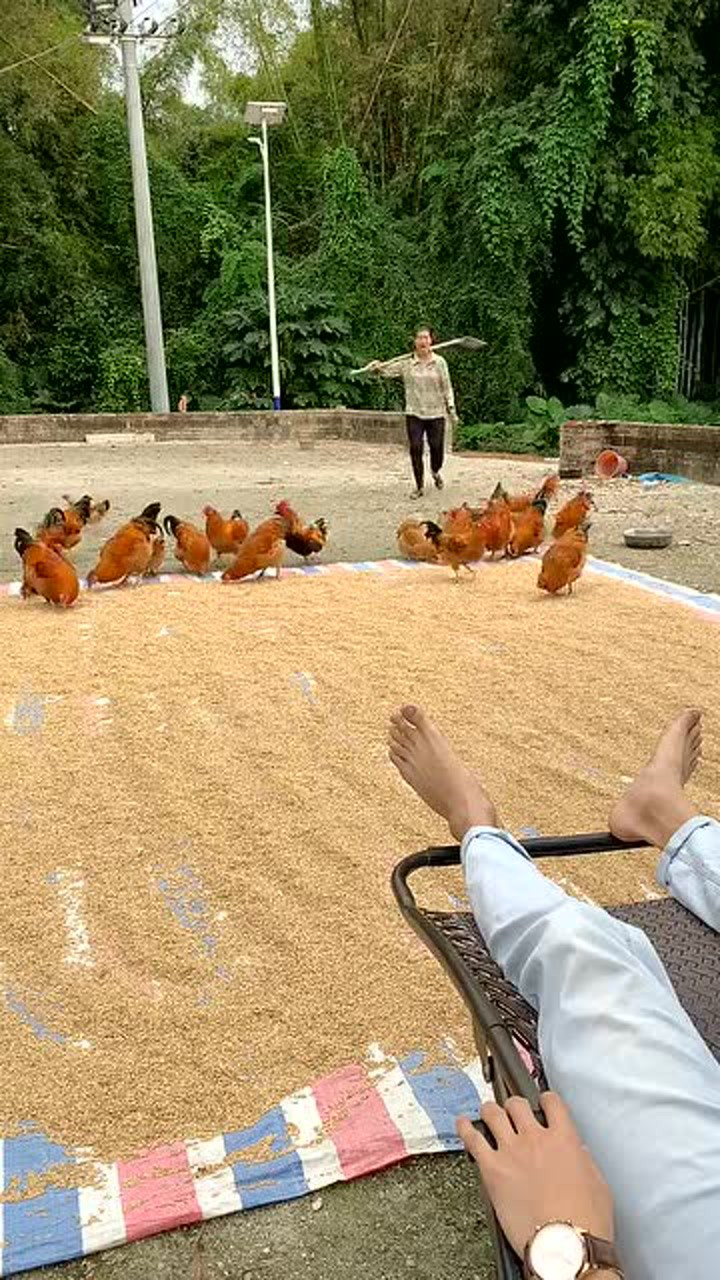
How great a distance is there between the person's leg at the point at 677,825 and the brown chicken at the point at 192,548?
3.67 m

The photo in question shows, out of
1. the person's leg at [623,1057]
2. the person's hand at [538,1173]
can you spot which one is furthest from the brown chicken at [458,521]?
the person's hand at [538,1173]

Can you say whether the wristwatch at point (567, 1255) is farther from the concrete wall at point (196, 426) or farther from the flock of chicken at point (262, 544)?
the concrete wall at point (196, 426)

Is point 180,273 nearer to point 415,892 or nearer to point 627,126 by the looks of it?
point 627,126

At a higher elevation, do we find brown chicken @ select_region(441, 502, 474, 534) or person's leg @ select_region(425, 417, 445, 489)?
person's leg @ select_region(425, 417, 445, 489)

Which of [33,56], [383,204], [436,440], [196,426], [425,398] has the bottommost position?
[196,426]

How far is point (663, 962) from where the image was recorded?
1.45 meters

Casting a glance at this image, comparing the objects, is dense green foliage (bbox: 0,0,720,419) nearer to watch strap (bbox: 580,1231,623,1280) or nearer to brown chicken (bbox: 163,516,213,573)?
brown chicken (bbox: 163,516,213,573)

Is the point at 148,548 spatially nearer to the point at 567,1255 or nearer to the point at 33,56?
the point at 567,1255

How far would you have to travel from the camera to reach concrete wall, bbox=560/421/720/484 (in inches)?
346

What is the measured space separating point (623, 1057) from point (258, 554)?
4160mm

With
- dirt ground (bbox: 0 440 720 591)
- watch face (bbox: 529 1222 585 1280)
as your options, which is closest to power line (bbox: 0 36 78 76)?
dirt ground (bbox: 0 440 720 591)

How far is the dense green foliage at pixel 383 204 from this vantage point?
534 inches

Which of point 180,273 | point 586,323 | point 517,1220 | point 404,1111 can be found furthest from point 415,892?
point 180,273

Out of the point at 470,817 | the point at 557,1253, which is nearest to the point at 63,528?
the point at 470,817
